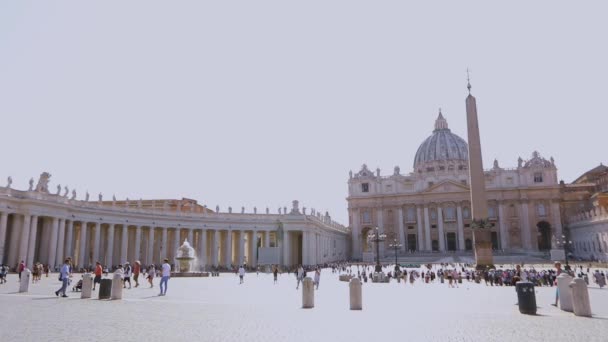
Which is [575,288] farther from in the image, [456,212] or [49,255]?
[456,212]

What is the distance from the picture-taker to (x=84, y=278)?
17.0 metres

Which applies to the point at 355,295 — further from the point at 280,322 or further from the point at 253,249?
the point at 253,249

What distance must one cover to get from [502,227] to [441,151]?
116 feet

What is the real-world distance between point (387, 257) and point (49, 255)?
199 feet

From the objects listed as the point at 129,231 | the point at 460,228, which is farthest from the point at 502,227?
the point at 129,231

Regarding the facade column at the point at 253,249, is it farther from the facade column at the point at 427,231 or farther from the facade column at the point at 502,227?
the facade column at the point at 502,227

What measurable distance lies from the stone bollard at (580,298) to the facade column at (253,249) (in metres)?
52.7

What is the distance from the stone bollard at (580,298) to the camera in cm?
1241

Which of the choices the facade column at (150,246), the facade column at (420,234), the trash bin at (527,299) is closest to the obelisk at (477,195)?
the trash bin at (527,299)

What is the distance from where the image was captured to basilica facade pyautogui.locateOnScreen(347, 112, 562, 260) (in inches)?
3573

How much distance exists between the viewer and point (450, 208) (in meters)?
96.2

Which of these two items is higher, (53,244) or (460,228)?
(460,228)

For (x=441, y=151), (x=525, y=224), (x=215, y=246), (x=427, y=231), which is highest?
(x=441, y=151)

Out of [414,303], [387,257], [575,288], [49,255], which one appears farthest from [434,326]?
[387,257]
